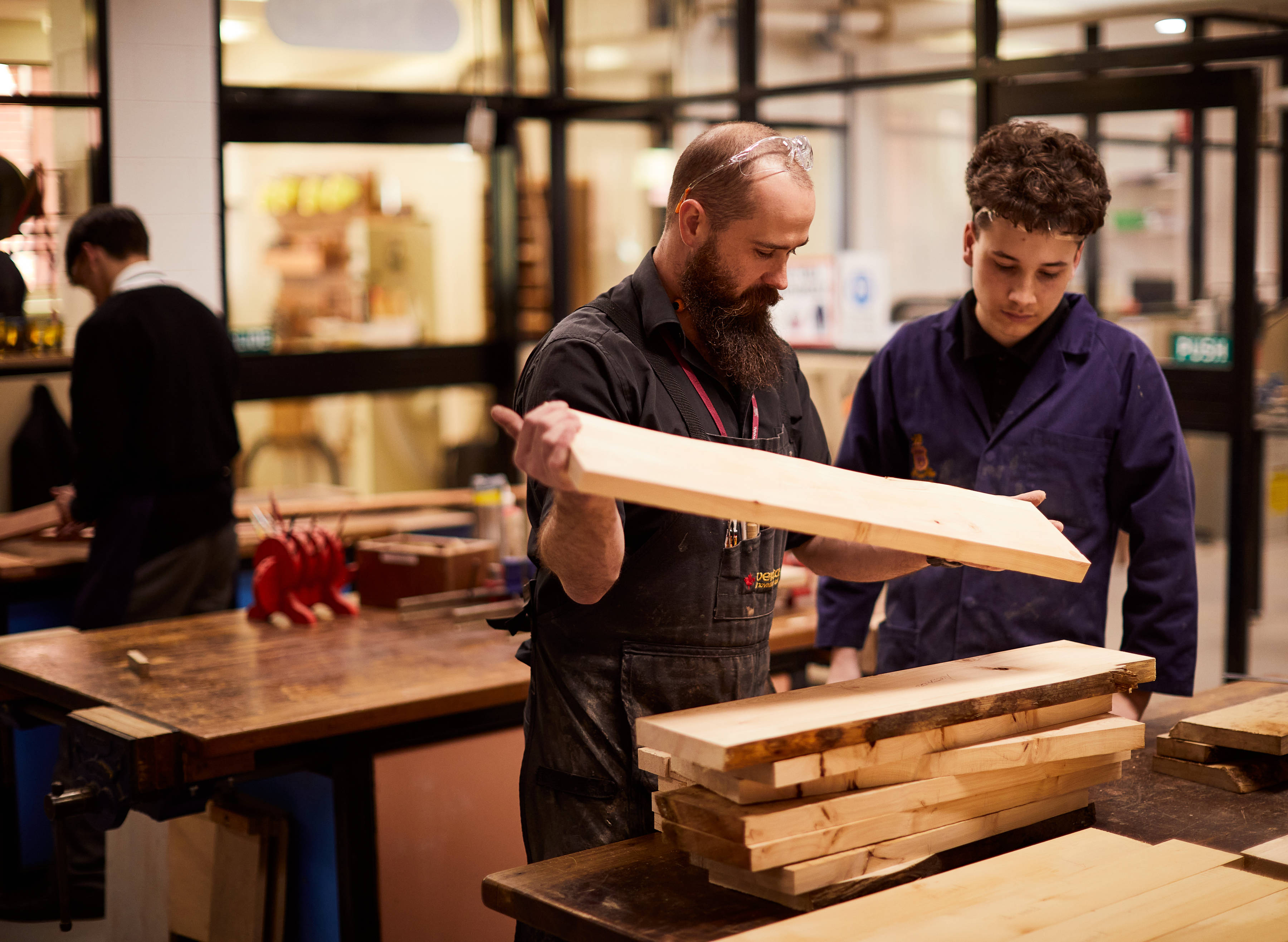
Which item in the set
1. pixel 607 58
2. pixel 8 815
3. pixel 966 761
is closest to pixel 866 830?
pixel 966 761

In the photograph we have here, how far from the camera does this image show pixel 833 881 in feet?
4.82

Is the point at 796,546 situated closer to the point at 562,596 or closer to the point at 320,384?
the point at 562,596

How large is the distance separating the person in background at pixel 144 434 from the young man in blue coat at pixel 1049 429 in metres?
2.47

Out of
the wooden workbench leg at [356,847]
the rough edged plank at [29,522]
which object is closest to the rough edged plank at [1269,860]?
the wooden workbench leg at [356,847]

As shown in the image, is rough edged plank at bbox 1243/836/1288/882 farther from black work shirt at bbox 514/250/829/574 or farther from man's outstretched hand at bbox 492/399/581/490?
man's outstretched hand at bbox 492/399/581/490

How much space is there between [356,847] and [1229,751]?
1661mm

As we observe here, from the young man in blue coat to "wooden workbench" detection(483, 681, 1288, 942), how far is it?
0.88 feet

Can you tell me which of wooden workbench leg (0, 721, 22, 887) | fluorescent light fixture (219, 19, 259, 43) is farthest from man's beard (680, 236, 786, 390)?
fluorescent light fixture (219, 19, 259, 43)

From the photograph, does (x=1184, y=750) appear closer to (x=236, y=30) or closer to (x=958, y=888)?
(x=958, y=888)

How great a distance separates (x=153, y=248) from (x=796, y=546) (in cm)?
411

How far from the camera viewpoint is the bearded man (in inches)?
67.9

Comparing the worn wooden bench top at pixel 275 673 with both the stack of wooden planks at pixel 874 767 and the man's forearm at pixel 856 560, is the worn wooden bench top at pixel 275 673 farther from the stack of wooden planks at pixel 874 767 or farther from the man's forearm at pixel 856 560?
the stack of wooden planks at pixel 874 767

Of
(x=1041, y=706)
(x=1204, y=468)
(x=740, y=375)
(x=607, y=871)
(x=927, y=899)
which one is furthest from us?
(x=1204, y=468)

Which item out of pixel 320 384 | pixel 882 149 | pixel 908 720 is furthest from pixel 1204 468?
pixel 320 384
